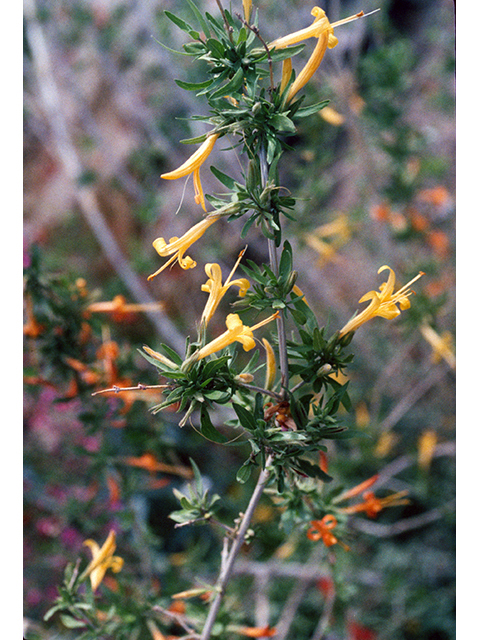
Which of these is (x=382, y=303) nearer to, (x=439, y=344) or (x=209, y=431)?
(x=209, y=431)

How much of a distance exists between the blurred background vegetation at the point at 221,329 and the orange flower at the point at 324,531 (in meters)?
0.07

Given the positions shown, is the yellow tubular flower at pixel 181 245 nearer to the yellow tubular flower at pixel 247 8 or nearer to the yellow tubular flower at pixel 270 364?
the yellow tubular flower at pixel 270 364

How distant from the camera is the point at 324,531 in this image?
3.35ft

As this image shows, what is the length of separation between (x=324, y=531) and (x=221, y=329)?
2430 mm

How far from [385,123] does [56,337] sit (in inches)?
70.3

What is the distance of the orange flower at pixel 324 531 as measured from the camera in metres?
1.00

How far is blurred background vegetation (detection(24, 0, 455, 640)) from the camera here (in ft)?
5.51

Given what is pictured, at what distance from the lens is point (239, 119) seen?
0.74m

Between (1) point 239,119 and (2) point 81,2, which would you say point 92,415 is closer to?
(1) point 239,119

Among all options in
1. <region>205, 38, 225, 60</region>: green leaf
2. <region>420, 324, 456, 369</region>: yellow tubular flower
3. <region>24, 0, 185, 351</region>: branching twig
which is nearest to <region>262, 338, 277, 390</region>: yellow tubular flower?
<region>205, 38, 225, 60</region>: green leaf

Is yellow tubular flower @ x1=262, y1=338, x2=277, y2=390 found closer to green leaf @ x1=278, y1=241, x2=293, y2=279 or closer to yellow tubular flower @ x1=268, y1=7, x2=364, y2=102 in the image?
green leaf @ x1=278, y1=241, x2=293, y2=279

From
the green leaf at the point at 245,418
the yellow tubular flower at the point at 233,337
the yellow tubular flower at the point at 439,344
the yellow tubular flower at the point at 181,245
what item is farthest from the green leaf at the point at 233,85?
the yellow tubular flower at the point at 439,344

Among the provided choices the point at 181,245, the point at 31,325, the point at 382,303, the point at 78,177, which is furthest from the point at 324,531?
the point at 78,177

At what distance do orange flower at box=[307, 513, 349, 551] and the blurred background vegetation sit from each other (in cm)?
7
